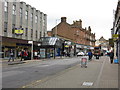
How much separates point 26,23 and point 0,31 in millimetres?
10197

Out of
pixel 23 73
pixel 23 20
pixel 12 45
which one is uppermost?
pixel 23 20

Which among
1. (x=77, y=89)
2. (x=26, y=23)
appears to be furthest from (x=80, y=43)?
(x=77, y=89)

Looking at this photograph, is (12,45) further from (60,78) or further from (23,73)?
(60,78)

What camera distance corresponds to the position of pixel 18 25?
39438 mm

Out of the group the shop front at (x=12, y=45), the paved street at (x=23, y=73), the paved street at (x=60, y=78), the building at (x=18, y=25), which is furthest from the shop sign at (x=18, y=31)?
the paved street at (x=60, y=78)

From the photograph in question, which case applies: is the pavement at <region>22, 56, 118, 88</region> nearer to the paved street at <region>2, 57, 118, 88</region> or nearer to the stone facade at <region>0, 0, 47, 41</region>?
the paved street at <region>2, 57, 118, 88</region>

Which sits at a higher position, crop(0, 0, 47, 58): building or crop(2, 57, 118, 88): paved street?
crop(0, 0, 47, 58): building

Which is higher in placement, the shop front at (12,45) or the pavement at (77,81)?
the shop front at (12,45)

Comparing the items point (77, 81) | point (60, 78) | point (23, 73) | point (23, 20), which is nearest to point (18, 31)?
point (23, 20)

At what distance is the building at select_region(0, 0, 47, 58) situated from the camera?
114ft

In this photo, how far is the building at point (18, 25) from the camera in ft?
114

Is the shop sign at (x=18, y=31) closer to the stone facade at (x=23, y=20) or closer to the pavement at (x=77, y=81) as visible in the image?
the stone facade at (x=23, y=20)

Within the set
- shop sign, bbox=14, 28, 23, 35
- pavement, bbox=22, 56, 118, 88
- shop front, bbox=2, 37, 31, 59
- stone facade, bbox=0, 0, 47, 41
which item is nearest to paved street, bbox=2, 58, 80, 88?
pavement, bbox=22, 56, 118, 88

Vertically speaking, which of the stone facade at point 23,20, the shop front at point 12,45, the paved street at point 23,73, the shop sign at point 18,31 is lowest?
the paved street at point 23,73
